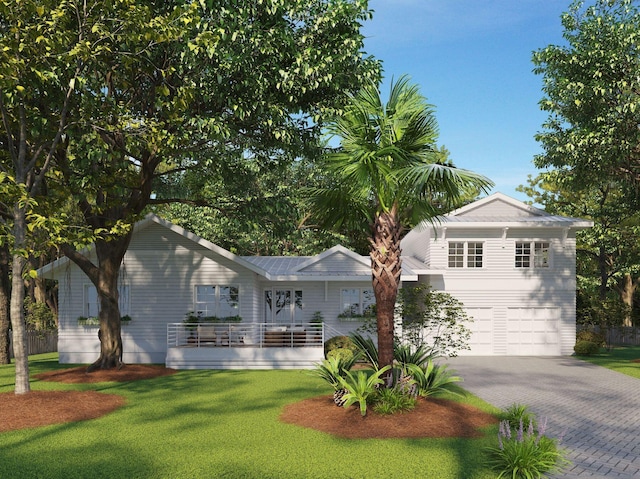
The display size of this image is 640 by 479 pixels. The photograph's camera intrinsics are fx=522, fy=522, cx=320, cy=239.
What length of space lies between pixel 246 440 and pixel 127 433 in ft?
8.28

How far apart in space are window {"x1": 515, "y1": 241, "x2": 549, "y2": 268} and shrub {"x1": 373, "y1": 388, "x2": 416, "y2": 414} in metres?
18.0

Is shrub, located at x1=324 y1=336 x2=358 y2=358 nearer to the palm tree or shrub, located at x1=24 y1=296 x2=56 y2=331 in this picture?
the palm tree

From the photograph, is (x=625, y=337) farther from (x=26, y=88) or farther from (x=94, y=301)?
(x=26, y=88)

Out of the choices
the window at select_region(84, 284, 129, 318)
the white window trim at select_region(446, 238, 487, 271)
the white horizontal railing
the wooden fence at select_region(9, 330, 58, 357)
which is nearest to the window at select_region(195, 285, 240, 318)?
the white horizontal railing

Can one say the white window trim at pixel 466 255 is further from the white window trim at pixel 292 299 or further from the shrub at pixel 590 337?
the white window trim at pixel 292 299

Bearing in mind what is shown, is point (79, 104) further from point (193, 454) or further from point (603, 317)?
point (603, 317)

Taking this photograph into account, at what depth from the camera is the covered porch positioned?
20.6 meters

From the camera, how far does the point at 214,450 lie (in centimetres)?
902

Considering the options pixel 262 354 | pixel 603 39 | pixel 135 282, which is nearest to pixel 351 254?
pixel 262 354

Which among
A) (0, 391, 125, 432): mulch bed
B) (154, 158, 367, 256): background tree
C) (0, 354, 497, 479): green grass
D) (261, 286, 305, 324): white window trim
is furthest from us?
(154, 158, 367, 256): background tree

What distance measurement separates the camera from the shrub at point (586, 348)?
26.1m

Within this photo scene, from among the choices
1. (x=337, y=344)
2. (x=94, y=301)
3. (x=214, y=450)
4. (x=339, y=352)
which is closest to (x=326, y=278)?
(x=337, y=344)

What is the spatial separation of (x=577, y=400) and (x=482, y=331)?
12381mm

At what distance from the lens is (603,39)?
20.3m
